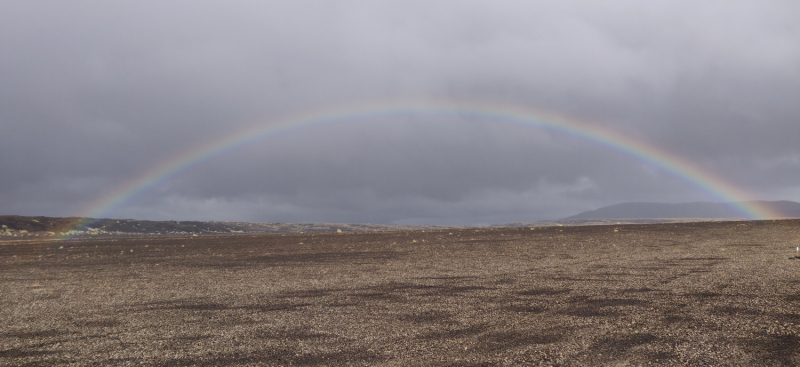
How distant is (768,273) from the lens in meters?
17.4

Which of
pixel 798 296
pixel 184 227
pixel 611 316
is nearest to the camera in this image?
pixel 611 316

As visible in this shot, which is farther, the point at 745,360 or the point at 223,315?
the point at 223,315

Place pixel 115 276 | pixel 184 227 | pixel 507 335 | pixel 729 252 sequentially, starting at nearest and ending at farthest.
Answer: pixel 507 335, pixel 115 276, pixel 729 252, pixel 184 227

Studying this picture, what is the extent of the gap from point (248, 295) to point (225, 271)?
9.77m

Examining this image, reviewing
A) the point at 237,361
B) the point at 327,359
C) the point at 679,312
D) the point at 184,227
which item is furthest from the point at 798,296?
the point at 184,227

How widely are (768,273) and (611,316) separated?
10653 mm

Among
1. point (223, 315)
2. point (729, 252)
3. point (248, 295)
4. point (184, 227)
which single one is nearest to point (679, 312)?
point (223, 315)

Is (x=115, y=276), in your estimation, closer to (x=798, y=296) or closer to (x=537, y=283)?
(x=537, y=283)

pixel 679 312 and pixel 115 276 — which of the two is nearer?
pixel 679 312

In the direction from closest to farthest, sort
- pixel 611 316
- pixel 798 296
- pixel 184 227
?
pixel 611 316, pixel 798 296, pixel 184 227

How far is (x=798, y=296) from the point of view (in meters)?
12.6

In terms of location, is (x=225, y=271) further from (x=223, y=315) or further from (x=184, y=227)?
(x=184, y=227)

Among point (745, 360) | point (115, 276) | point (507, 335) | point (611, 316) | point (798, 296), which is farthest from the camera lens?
point (115, 276)

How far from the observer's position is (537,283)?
17.1m
